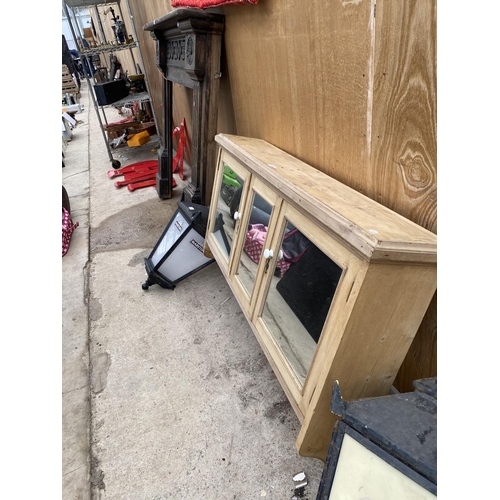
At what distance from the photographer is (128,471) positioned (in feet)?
4.57

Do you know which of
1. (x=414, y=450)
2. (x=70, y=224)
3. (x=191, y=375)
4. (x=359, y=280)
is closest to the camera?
(x=414, y=450)

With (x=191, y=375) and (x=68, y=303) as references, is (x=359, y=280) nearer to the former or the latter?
(x=191, y=375)

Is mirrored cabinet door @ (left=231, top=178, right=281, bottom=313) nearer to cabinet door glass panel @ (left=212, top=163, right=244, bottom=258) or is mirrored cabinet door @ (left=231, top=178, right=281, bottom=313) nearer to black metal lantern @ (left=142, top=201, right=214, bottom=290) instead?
cabinet door glass panel @ (left=212, top=163, right=244, bottom=258)

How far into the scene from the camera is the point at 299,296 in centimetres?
129

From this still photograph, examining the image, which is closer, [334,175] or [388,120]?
[388,120]

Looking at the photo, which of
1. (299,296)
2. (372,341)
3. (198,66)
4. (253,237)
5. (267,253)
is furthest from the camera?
(198,66)

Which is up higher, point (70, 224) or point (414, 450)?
point (414, 450)

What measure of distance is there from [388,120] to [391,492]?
1.05m

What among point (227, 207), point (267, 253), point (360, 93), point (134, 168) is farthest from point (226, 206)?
point (134, 168)

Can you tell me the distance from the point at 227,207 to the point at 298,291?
82 centimetres

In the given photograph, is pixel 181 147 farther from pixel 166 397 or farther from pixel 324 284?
pixel 324 284

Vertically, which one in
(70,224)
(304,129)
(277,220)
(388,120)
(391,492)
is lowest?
(70,224)


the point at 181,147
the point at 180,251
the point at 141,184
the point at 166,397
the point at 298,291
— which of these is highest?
the point at 298,291

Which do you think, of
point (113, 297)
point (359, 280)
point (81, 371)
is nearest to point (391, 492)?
point (359, 280)
